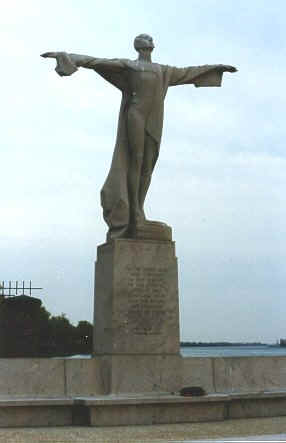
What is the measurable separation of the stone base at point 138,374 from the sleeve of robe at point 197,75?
5750 millimetres

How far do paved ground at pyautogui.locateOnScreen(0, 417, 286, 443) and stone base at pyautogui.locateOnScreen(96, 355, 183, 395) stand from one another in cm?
→ 151

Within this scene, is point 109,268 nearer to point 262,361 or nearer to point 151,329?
point 151,329

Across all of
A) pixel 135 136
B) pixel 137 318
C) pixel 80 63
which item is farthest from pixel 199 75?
pixel 137 318

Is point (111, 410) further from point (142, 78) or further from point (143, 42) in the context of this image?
point (143, 42)

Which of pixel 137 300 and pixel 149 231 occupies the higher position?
pixel 149 231

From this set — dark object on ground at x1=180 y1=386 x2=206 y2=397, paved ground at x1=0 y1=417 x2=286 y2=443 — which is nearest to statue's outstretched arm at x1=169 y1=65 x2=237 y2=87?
dark object on ground at x1=180 y1=386 x2=206 y2=397

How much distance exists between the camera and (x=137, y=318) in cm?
1410

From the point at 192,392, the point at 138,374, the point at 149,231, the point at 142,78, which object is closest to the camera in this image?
the point at 192,392

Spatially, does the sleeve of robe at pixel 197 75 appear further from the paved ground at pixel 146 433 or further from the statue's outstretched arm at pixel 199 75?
the paved ground at pixel 146 433

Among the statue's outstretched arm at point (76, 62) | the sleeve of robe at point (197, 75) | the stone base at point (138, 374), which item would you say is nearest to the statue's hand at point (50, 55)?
the statue's outstretched arm at point (76, 62)

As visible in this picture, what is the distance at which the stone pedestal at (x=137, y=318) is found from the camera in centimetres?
1376

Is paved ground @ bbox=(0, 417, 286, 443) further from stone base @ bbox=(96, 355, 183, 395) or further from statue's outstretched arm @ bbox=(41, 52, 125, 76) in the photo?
statue's outstretched arm @ bbox=(41, 52, 125, 76)

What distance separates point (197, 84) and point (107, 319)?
5.41 m

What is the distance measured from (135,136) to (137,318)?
3.65m
